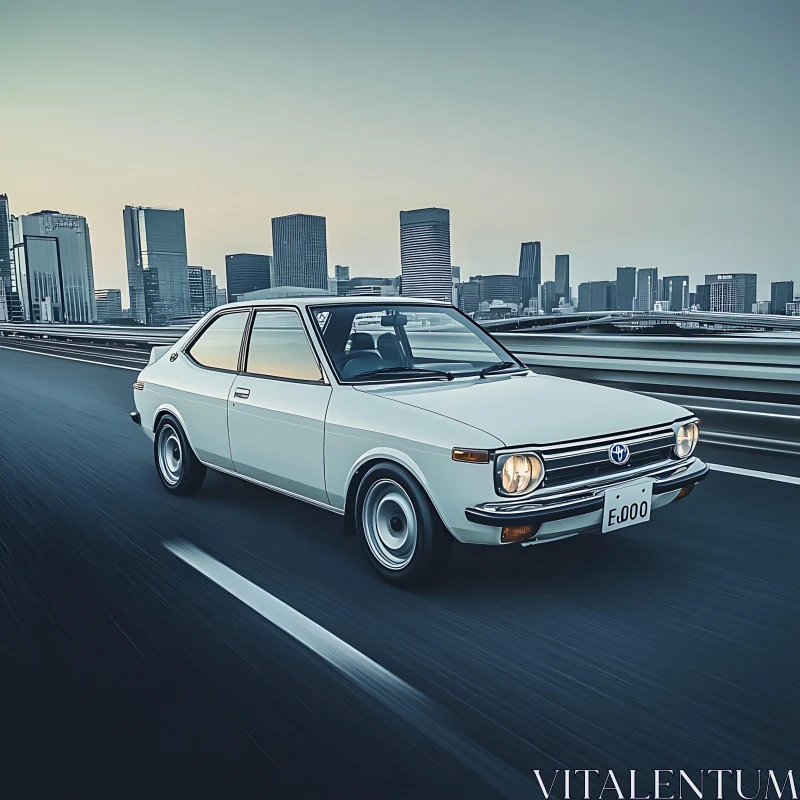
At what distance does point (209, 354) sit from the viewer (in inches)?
235

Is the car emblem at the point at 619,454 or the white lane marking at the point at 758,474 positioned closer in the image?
the car emblem at the point at 619,454

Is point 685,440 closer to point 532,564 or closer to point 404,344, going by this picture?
point 532,564

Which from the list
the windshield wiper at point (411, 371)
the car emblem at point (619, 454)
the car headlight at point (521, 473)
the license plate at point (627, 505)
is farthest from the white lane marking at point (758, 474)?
the car headlight at point (521, 473)

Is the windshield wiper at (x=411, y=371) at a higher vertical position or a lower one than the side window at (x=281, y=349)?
lower

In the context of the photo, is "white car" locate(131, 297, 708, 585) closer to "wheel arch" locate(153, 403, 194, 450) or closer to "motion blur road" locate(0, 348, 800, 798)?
"wheel arch" locate(153, 403, 194, 450)

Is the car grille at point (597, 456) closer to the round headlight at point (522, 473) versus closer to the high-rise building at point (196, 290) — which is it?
the round headlight at point (522, 473)

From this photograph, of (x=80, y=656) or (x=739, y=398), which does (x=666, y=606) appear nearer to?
(x=80, y=656)

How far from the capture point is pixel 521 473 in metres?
3.75

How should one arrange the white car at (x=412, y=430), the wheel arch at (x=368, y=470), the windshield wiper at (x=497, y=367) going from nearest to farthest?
the white car at (x=412, y=430), the wheel arch at (x=368, y=470), the windshield wiper at (x=497, y=367)

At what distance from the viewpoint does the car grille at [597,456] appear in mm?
3801

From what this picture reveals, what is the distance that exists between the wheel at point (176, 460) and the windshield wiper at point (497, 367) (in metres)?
2.42

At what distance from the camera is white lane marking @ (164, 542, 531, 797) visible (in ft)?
8.23

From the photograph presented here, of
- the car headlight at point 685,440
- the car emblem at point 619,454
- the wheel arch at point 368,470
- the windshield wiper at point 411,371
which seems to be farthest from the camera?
the windshield wiper at point 411,371

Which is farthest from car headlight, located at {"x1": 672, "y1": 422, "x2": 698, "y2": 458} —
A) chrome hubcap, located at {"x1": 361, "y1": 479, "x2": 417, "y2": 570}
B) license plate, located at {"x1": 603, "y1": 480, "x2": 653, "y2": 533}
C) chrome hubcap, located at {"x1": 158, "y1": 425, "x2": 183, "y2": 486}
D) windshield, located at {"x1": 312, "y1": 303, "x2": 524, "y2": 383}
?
chrome hubcap, located at {"x1": 158, "y1": 425, "x2": 183, "y2": 486}
